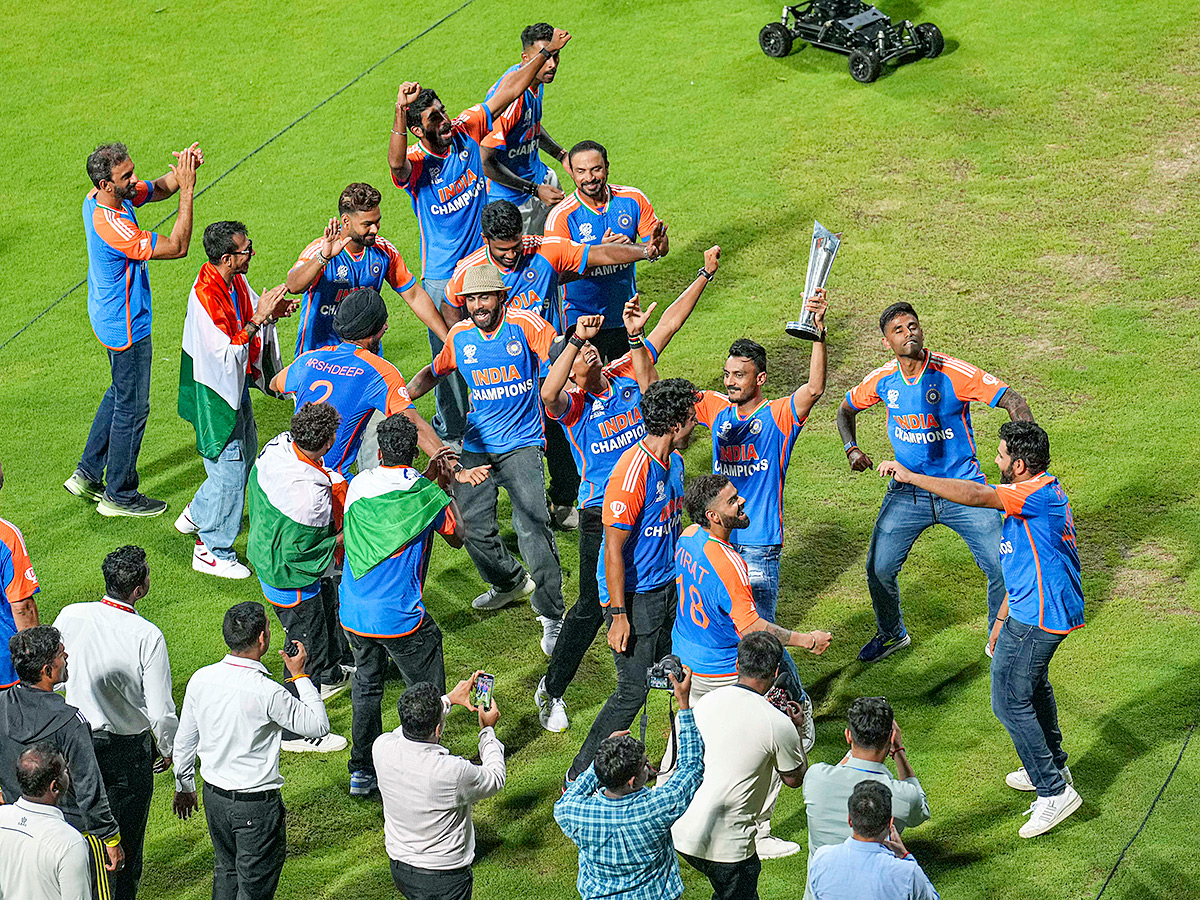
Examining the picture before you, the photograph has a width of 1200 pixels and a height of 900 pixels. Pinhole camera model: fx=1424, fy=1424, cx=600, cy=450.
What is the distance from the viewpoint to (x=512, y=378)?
8.33 metres

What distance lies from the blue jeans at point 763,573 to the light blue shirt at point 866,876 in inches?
90.9

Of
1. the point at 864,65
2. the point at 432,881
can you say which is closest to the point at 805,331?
the point at 432,881

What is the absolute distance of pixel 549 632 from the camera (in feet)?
28.0

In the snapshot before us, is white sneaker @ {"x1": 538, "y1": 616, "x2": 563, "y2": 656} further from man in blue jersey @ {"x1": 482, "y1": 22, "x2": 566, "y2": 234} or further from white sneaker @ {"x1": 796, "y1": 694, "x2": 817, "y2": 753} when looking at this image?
man in blue jersey @ {"x1": 482, "y1": 22, "x2": 566, "y2": 234}

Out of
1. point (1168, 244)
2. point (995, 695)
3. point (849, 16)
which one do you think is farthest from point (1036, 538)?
point (849, 16)

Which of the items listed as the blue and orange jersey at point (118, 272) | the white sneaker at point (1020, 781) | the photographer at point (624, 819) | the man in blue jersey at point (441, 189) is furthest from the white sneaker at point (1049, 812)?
the blue and orange jersey at point (118, 272)

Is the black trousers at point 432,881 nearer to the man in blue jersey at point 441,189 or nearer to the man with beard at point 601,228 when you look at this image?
the man in blue jersey at point 441,189

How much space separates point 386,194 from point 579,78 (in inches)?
110

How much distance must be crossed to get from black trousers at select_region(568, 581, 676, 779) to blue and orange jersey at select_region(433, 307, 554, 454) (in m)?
1.55

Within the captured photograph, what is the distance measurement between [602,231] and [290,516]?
3.48 metres

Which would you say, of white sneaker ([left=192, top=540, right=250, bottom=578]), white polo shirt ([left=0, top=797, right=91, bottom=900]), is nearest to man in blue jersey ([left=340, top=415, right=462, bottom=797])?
white polo shirt ([left=0, top=797, right=91, bottom=900])

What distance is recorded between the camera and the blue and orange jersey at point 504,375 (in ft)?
27.3

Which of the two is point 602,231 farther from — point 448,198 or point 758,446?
point 758,446

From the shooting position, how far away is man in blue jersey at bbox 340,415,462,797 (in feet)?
22.7
